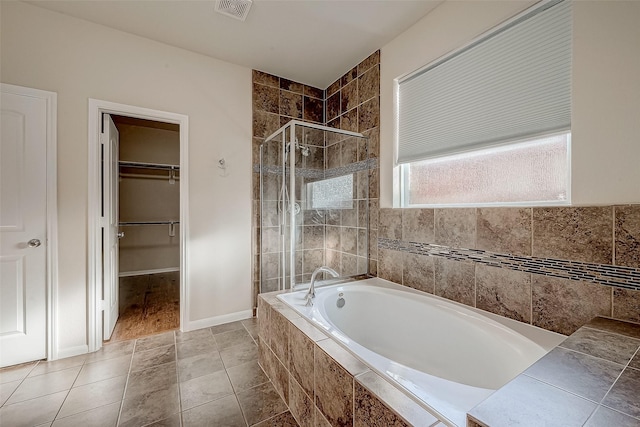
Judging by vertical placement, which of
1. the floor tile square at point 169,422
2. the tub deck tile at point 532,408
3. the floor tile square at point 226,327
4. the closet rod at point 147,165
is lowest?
the floor tile square at point 226,327

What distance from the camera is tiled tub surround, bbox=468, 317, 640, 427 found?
64cm

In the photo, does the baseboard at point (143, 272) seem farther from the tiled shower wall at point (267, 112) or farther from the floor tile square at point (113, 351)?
the tiled shower wall at point (267, 112)

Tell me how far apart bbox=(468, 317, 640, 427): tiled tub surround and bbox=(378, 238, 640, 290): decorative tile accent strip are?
292 millimetres

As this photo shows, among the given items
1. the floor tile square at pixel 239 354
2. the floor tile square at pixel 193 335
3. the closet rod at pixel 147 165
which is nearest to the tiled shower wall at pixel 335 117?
the floor tile square at pixel 193 335

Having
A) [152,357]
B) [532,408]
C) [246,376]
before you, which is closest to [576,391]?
[532,408]

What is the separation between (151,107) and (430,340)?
294 centimetres

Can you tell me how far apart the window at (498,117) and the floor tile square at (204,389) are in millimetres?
1993

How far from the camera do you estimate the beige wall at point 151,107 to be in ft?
6.49

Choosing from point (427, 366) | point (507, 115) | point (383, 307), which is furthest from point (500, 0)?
point (427, 366)

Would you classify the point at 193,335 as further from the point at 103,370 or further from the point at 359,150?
the point at 359,150

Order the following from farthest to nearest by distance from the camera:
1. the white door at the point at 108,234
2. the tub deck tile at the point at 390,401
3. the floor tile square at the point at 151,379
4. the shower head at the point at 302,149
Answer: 1. the shower head at the point at 302,149
2. the white door at the point at 108,234
3. the floor tile square at the point at 151,379
4. the tub deck tile at the point at 390,401

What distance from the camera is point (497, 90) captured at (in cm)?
164

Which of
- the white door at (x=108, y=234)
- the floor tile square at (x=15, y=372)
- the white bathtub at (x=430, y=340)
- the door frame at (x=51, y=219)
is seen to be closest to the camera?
the white bathtub at (x=430, y=340)

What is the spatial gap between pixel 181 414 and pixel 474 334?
5.60 feet
